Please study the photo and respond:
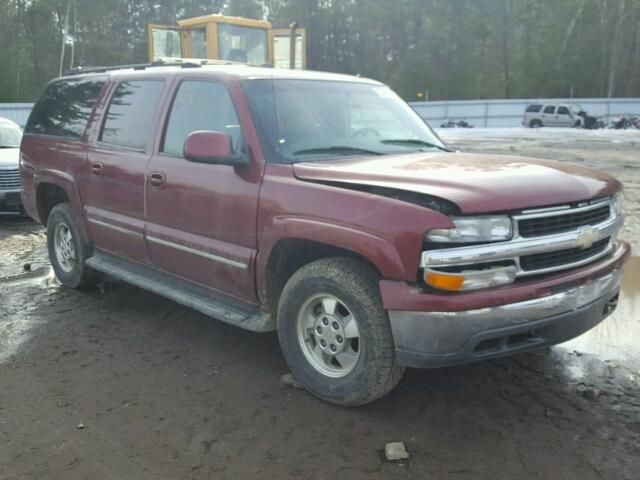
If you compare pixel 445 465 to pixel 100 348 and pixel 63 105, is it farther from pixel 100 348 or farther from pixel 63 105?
pixel 63 105

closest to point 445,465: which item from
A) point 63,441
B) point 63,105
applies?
point 63,441

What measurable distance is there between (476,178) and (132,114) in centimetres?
291

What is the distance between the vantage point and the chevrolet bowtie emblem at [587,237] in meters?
3.42

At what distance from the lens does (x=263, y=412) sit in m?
3.67

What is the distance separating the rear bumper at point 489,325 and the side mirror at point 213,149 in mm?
1375

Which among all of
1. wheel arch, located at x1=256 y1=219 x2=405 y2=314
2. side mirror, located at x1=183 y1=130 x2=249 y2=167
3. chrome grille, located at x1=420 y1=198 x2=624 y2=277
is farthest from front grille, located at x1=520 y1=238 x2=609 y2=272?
side mirror, located at x1=183 y1=130 x2=249 y2=167

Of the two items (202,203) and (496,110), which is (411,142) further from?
(496,110)

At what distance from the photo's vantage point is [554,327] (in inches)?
132

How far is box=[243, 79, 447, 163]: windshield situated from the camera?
4047 mm

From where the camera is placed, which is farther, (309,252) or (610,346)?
(610,346)

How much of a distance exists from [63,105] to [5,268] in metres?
2.08

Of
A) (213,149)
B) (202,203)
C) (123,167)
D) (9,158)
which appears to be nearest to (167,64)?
(123,167)

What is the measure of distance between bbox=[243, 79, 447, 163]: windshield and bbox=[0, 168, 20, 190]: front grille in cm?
655

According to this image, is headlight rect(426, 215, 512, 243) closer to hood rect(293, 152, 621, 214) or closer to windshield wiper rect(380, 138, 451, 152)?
hood rect(293, 152, 621, 214)
